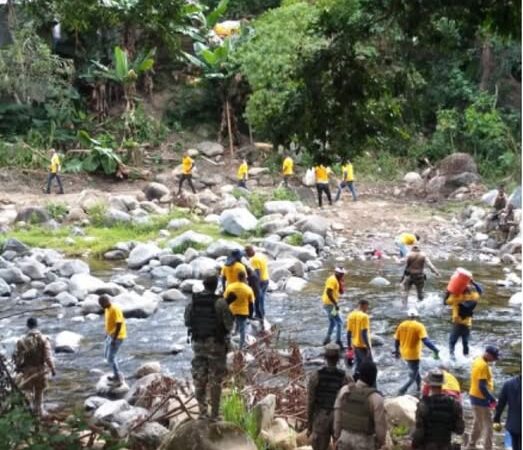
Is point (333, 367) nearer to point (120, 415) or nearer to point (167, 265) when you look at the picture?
point (120, 415)

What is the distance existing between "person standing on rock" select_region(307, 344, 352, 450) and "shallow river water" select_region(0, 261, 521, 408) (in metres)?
3.78

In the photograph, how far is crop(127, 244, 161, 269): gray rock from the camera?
1945 cm

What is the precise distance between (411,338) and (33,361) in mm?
4445

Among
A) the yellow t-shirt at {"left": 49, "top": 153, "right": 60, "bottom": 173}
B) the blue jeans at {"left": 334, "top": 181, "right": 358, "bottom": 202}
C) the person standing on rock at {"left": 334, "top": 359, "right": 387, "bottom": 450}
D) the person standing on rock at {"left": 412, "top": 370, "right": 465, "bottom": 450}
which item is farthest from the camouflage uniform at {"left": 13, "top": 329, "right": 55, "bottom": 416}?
the blue jeans at {"left": 334, "top": 181, "right": 358, "bottom": 202}

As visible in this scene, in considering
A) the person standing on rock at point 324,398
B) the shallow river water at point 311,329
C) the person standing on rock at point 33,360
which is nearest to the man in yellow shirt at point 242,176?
the shallow river water at point 311,329

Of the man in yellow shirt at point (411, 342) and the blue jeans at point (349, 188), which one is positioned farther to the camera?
the blue jeans at point (349, 188)

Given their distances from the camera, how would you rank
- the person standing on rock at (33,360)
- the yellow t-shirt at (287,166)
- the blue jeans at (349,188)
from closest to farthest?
the person standing on rock at (33,360), the blue jeans at (349,188), the yellow t-shirt at (287,166)

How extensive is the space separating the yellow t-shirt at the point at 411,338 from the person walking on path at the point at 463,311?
1.75 metres

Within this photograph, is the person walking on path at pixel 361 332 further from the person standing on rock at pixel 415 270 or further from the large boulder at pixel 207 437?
the person standing on rock at pixel 415 270

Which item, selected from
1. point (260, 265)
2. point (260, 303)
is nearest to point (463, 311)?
point (260, 303)

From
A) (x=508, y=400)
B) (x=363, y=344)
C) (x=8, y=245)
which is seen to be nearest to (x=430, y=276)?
(x=363, y=344)

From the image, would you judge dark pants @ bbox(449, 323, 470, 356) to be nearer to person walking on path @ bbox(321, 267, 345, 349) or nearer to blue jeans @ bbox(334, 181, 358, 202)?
person walking on path @ bbox(321, 267, 345, 349)

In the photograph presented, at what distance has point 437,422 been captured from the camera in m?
7.59

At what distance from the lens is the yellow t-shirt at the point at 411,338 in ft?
36.7
